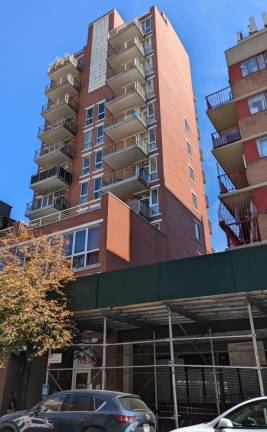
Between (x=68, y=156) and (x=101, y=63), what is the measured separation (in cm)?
1211

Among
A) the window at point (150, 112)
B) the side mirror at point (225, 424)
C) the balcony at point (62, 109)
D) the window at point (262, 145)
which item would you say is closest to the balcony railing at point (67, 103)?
the balcony at point (62, 109)

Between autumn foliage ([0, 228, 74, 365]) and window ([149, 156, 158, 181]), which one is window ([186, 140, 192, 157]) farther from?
autumn foliage ([0, 228, 74, 365])

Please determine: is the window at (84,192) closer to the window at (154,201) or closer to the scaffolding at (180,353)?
the window at (154,201)

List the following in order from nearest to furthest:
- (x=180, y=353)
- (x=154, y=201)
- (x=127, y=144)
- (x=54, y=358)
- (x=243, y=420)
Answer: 1. (x=243, y=420)
2. (x=54, y=358)
3. (x=180, y=353)
4. (x=154, y=201)
5. (x=127, y=144)

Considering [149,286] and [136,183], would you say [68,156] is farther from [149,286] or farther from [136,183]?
[149,286]

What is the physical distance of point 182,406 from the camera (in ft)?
53.8

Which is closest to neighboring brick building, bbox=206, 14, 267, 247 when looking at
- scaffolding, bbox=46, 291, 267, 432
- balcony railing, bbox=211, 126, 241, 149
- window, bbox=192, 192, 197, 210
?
balcony railing, bbox=211, 126, 241, 149

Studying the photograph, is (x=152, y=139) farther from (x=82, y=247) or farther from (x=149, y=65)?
(x=82, y=247)

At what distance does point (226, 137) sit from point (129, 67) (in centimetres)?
1776

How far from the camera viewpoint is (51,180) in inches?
1351

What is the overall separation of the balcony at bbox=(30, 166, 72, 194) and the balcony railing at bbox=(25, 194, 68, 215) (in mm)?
823

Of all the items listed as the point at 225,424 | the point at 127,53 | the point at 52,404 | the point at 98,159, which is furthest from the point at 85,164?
the point at 225,424

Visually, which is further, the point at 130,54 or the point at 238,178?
the point at 130,54

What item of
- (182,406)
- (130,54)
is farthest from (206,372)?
(130,54)
